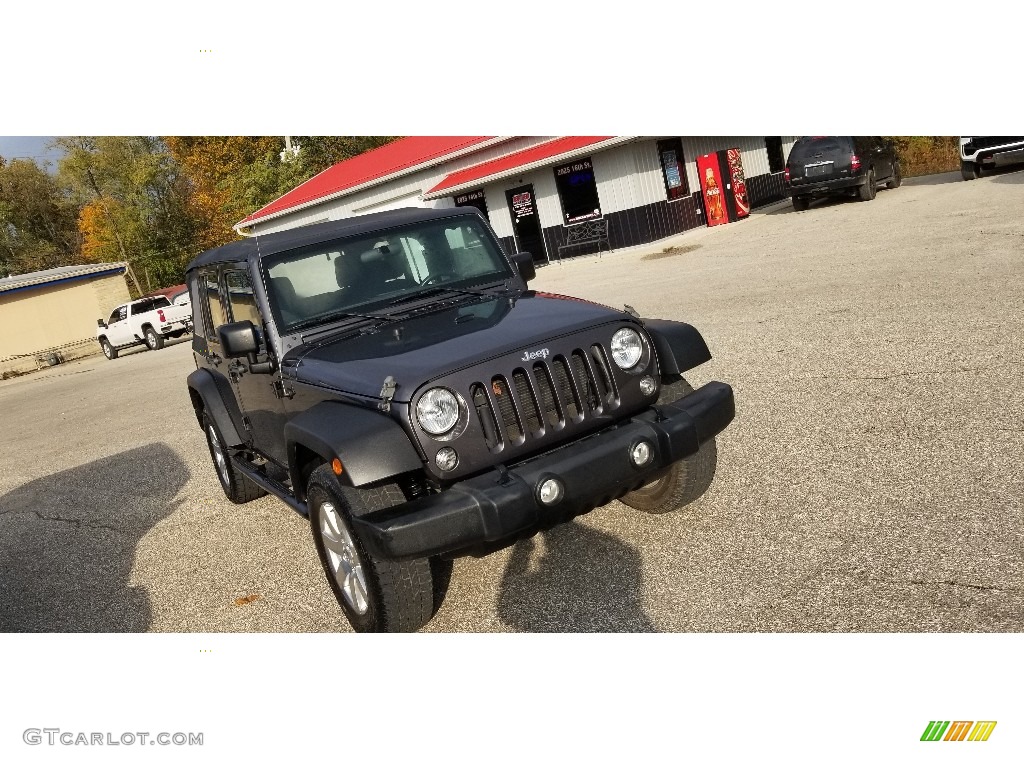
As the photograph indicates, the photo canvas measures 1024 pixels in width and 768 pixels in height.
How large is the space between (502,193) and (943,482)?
2507 cm

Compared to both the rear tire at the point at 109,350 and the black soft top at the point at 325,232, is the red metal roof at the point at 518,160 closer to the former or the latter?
the rear tire at the point at 109,350

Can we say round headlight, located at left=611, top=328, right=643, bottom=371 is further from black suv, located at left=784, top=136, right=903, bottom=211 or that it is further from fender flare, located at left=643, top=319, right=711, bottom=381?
black suv, located at left=784, top=136, right=903, bottom=211

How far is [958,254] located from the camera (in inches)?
453

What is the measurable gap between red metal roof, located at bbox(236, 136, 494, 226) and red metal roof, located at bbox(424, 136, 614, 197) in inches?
34.1

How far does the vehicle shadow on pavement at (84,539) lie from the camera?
17.3ft

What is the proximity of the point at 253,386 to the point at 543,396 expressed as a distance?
2330mm

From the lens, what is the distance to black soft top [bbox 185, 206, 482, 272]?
16.7 ft

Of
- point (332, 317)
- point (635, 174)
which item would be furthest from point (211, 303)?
point (635, 174)

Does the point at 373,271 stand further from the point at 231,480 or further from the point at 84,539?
the point at 84,539

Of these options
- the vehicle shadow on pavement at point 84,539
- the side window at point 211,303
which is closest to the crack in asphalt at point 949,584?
the vehicle shadow on pavement at point 84,539

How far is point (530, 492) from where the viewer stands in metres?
3.65
